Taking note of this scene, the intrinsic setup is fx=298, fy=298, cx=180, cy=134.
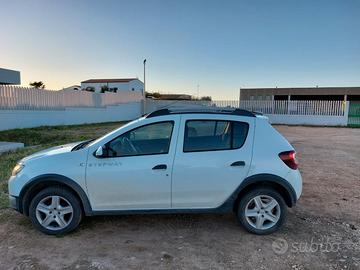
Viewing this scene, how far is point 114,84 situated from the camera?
65.8 m

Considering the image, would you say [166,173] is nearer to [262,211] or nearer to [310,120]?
[262,211]

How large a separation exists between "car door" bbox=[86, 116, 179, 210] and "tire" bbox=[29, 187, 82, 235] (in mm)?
266

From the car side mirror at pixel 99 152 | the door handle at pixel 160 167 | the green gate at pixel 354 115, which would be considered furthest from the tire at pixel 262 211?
the green gate at pixel 354 115

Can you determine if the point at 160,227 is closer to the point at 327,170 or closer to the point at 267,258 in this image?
the point at 267,258

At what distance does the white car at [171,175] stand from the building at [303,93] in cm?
4066

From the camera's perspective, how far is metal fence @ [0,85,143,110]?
1633 cm

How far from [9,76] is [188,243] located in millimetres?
22649

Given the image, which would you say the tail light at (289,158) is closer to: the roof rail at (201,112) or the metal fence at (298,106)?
the roof rail at (201,112)

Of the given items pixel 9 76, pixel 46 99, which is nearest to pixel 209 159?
pixel 46 99

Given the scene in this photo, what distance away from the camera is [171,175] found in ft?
12.1

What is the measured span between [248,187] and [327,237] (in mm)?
1199

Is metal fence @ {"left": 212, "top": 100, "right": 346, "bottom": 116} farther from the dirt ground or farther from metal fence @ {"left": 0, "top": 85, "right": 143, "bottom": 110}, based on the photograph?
the dirt ground

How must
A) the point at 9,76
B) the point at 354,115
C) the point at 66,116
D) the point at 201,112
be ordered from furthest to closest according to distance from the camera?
the point at 354,115 < the point at 9,76 < the point at 66,116 < the point at 201,112

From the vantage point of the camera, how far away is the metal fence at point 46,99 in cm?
1633
